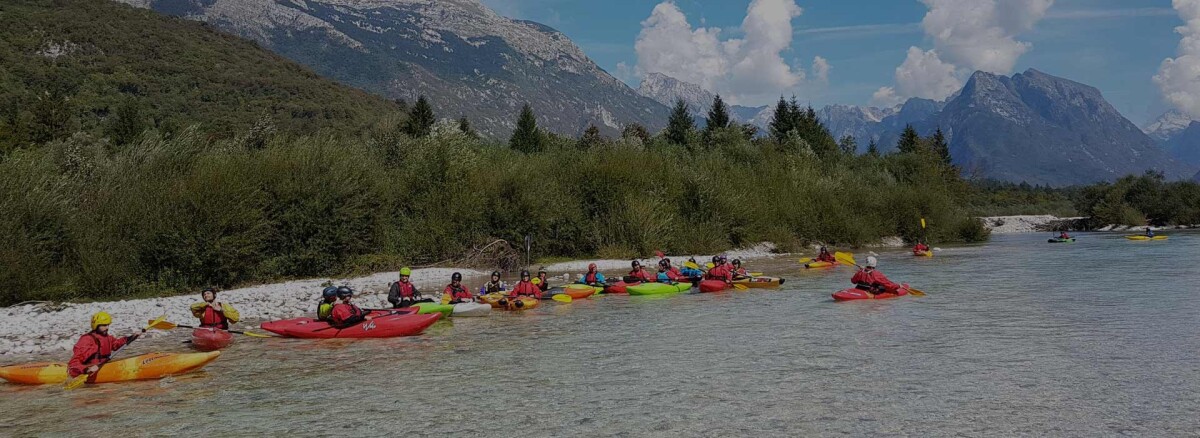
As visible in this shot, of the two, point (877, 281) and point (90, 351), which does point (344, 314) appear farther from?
point (877, 281)

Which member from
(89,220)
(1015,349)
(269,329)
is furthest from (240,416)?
(89,220)

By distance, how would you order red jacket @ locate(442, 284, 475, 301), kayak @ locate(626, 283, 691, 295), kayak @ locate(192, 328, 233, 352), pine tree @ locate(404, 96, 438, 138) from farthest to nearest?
pine tree @ locate(404, 96, 438, 138), kayak @ locate(626, 283, 691, 295), red jacket @ locate(442, 284, 475, 301), kayak @ locate(192, 328, 233, 352)

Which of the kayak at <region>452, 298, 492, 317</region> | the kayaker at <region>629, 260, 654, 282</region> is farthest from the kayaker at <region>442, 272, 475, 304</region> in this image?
the kayaker at <region>629, 260, 654, 282</region>

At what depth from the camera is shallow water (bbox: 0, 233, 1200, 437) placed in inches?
359

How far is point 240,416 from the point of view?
967 centimetres

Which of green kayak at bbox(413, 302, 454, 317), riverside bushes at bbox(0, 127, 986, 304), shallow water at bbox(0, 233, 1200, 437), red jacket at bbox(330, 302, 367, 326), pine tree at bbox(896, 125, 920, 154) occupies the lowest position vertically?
shallow water at bbox(0, 233, 1200, 437)

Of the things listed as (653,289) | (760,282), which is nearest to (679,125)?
(760,282)

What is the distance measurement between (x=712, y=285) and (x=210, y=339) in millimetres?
14957

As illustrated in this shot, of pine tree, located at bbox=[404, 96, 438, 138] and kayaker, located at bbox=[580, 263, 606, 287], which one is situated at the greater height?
pine tree, located at bbox=[404, 96, 438, 138]

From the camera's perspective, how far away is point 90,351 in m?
11.4

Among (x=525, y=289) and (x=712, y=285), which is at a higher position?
(x=525, y=289)

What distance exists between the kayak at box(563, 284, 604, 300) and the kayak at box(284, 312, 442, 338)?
711 cm

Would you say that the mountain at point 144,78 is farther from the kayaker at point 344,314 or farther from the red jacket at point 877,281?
the red jacket at point 877,281

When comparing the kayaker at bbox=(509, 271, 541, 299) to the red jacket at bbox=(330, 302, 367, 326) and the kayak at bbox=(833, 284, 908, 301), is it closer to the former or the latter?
the red jacket at bbox=(330, 302, 367, 326)
